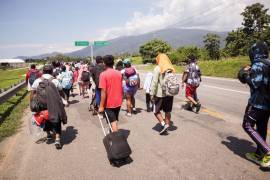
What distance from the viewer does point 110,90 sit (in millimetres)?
5641

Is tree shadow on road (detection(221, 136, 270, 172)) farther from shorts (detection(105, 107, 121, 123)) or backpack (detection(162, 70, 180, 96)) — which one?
shorts (detection(105, 107, 121, 123))

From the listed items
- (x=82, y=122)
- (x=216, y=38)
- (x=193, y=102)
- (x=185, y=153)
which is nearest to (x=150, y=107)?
(x=193, y=102)

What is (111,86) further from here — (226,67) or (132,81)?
(226,67)

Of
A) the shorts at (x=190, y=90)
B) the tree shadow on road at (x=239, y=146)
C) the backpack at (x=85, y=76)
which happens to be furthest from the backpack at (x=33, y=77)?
the tree shadow on road at (x=239, y=146)

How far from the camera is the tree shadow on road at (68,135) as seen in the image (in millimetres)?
6896

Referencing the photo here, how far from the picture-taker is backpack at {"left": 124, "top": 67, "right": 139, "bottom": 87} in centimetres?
919

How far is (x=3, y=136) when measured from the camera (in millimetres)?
7609

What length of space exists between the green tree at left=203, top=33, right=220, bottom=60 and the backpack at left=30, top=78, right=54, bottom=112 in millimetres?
86067

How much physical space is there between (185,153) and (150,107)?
199 inches

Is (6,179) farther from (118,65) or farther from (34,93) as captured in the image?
(118,65)

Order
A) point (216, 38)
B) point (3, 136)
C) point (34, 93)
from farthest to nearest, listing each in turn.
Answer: point (216, 38) → point (3, 136) → point (34, 93)

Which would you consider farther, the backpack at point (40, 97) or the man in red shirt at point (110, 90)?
the backpack at point (40, 97)

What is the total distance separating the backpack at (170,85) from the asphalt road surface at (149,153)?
109 cm

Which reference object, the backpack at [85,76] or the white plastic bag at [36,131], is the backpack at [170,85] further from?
the backpack at [85,76]
